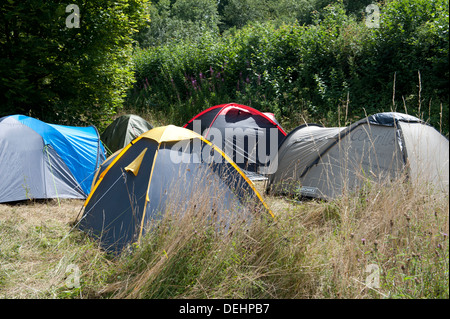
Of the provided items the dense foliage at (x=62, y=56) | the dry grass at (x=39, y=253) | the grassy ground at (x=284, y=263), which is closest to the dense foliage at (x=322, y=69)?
the dense foliage at (x=62, y=56)

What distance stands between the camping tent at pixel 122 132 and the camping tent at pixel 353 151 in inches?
123

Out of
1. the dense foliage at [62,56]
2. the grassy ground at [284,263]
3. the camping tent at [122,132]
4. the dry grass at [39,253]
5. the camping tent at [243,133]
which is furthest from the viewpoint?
the camping tent at [122,132]

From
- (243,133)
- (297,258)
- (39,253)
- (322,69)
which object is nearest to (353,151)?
(243,133)

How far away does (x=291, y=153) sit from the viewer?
18.8ft

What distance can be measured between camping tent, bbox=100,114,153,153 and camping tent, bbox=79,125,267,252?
318cm

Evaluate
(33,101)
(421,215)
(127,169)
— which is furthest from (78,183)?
(421,215)

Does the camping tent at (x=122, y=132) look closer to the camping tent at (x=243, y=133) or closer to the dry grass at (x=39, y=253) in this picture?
the camping tent at (x=243, y=133)

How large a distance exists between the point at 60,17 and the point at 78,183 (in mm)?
3877

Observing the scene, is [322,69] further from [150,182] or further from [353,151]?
[150,182]

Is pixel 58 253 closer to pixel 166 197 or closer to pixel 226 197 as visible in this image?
pixel 166 197

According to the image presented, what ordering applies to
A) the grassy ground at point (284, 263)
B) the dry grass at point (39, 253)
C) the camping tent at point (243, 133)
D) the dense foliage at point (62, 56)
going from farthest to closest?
the dense foliage at point (62, 56) → the camping tent at point (243, 133) → the dry grass at point (39, 253) → the grassy ground at point (284, 263)

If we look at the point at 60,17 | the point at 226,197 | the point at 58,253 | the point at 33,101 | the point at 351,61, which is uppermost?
the point at 60,17

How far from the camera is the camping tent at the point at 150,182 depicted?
3.58 metres
